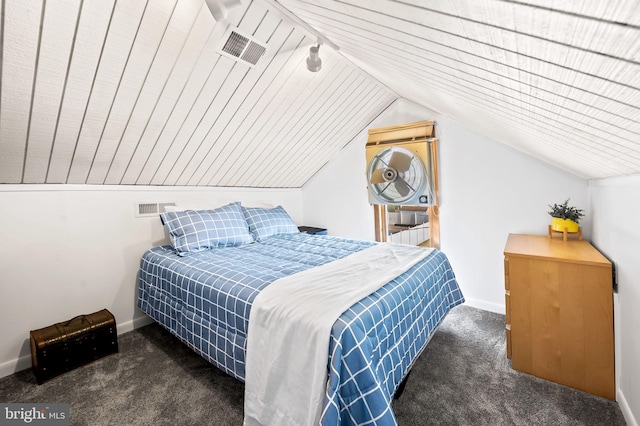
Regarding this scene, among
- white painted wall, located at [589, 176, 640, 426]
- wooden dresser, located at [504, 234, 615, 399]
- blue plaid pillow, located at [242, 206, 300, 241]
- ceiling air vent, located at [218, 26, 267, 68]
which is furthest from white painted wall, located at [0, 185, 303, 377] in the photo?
white painted wall, located at [589, 176, 640, 426]

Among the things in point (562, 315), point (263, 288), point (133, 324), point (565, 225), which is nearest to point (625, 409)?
point (562, 315)

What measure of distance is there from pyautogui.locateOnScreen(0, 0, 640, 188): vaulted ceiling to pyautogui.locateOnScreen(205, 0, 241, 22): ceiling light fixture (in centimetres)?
32

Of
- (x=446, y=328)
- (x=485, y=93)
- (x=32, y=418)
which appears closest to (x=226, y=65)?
(x=485, y=93)

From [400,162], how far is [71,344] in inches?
125

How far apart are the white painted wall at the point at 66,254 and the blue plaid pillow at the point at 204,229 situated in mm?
361

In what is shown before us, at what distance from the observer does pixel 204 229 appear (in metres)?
2.71

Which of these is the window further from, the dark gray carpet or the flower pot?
the dark gray carpet

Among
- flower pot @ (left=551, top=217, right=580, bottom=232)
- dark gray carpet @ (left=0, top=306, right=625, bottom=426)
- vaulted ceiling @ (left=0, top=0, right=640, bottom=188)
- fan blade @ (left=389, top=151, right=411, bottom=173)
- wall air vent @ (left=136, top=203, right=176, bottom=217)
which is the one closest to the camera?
vaulted ceiling @ (left=0, top=0, right=640, bottom=188)

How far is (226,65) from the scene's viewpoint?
2068mm

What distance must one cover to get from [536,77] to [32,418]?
2.74 meters

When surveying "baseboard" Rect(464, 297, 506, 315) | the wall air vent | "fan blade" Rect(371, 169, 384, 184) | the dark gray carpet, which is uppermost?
"fan blade" Rect(371, 169, 384, 184)

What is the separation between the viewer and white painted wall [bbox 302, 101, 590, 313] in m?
2.58

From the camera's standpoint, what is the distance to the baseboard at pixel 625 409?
4.64ft

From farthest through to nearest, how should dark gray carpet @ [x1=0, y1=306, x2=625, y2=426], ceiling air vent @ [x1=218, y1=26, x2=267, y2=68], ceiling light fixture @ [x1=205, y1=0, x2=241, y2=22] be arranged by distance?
ceiling air vent @ [x1=218, y1=26, x2=267, y2=68]
dark gray carpet @ [x1=0, y1=306, x2=625, y2=426]
ceiling light fixture @ [x1=205, y1=0, x2=241, y2=22]
